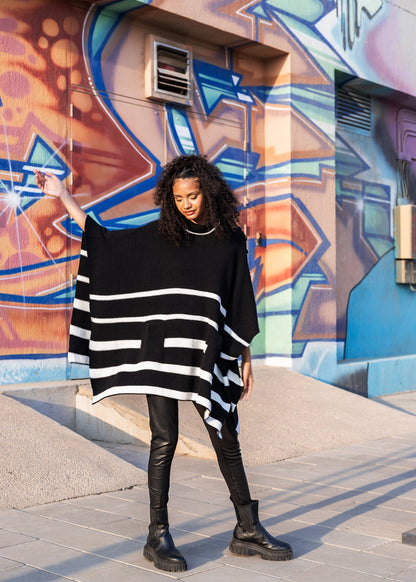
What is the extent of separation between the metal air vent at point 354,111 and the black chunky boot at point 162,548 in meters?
8.00

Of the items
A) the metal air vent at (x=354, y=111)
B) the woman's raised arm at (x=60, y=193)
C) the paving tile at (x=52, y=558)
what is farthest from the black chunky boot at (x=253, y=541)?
the metal air vent at (x=354, y=111)

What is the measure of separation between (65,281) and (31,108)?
1595 mm

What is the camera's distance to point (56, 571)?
326 cm

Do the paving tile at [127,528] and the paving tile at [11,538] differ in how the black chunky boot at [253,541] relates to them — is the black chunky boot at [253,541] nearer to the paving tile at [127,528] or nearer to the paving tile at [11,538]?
the paving tile at [127,528]

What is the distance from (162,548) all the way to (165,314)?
41.6 inches

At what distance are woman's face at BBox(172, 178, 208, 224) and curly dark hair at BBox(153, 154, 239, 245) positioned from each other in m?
0.02

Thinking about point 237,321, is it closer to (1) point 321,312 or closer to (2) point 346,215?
(1) point 321,312

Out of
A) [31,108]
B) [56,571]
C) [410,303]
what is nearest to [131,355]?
[56,571]

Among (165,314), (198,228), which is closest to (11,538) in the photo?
(165,314)

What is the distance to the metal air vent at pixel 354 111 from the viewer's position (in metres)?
10.4

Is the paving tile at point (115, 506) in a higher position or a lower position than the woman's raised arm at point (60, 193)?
lower

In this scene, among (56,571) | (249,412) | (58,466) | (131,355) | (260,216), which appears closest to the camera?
(56,571)

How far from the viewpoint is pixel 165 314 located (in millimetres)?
3502

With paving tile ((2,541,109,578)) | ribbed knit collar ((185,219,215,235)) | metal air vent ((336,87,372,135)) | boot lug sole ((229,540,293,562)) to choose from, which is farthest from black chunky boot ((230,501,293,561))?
metal air vent ((336,87,372,135))
